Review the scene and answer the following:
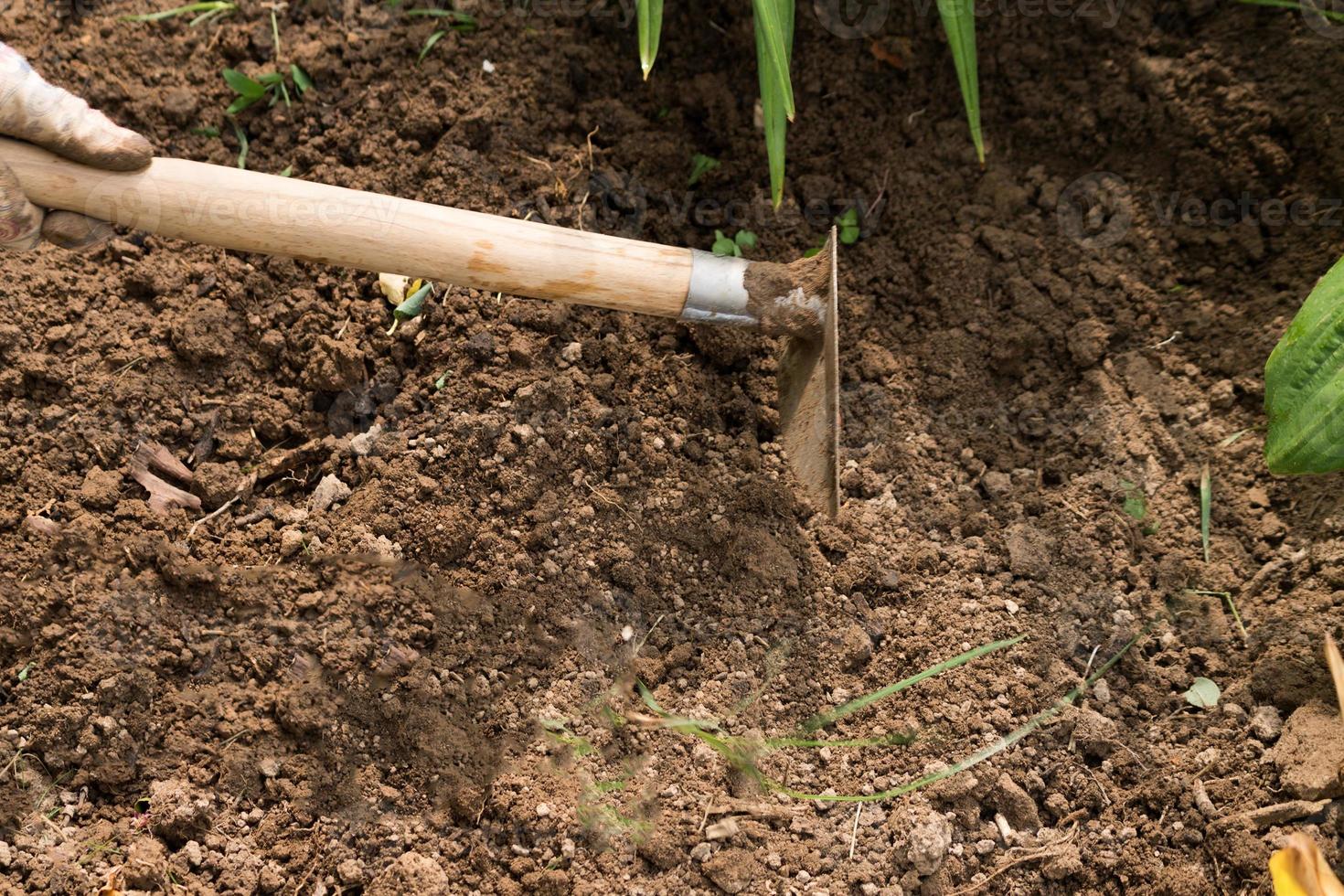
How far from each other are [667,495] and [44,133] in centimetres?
119

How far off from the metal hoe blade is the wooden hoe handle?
33cm

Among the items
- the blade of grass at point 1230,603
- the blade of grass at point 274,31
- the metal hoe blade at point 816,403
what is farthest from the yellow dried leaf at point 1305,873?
the blade of grass at point 274,31

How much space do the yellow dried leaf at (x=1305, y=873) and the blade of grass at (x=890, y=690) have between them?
54 centimetres

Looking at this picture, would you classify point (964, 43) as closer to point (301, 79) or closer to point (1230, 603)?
point (1230, 603)

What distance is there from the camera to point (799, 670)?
1.87m

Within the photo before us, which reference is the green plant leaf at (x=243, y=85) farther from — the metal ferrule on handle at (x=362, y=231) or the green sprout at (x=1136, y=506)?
the green sprout at (x=1136, y=506)

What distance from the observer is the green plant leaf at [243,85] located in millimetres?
2184

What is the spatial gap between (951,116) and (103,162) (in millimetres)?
1695

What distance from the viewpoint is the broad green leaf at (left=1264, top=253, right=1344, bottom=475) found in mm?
1597

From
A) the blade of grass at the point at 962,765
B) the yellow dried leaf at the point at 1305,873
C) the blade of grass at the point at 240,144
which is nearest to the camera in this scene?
the yellow dried leaf at the point at 1305,873

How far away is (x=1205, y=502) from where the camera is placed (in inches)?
77.6

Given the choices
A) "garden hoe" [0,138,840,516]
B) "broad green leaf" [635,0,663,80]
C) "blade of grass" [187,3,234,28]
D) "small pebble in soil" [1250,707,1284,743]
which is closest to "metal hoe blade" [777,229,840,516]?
"garden hoe" [0,138,840,516]

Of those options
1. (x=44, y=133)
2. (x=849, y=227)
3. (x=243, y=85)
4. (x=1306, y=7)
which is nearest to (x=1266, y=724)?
(x=849, y=227)

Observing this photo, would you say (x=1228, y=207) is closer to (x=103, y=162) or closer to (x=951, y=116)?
(x=951, y=116)
